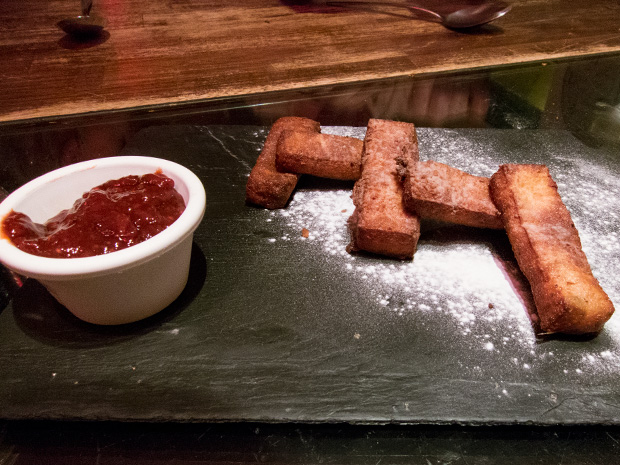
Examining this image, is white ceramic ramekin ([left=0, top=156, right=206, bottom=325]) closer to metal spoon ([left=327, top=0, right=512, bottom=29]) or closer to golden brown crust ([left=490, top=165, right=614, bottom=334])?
golden brown crust ([left=490, top=165, right=614, bottom=334])

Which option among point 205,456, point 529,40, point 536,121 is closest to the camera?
point 205,456

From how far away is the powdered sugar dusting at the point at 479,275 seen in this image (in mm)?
1772

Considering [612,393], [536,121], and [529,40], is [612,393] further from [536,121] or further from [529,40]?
[529,40]

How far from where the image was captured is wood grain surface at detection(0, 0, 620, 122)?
3062mm

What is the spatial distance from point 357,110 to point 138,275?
6.39ft

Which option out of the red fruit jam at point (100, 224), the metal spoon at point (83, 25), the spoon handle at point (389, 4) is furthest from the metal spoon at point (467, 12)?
the red fruit jam at point (100, 224)

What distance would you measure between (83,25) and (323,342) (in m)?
3.23

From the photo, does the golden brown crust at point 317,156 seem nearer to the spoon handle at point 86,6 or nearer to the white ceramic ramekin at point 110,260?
the white ceramic ramekin at point 110,260

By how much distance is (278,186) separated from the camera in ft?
7.79

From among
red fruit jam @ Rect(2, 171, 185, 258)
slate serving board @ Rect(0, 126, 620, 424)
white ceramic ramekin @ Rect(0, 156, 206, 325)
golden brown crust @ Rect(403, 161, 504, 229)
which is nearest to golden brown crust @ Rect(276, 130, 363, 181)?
slate serving board @ Rect(0, 126, 620, 424)

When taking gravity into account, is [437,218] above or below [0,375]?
above

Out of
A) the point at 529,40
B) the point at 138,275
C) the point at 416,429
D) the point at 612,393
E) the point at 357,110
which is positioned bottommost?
the point at 416,429

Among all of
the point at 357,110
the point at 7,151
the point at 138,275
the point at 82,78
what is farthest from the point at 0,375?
the point at 357,110

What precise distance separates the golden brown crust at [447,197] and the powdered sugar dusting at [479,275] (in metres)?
0.14
